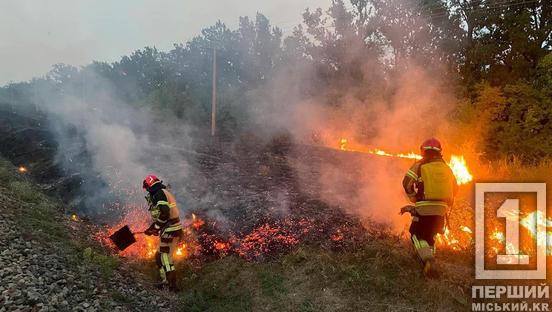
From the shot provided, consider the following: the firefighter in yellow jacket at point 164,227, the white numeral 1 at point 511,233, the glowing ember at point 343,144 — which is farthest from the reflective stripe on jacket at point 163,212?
the glowing ember at point 343,144

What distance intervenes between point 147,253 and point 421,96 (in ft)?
52.6

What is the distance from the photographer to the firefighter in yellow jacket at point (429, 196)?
235 inches

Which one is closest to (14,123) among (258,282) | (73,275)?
(73,275)

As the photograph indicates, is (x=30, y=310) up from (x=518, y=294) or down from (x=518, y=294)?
down

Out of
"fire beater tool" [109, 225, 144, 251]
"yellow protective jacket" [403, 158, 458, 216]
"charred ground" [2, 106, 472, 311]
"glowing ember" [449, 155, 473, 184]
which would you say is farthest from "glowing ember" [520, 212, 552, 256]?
"fire beater tool" [109, 225, 144, 251]

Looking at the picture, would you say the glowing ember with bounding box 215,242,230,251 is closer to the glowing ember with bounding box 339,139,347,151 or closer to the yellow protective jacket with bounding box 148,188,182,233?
the yellow protective jacket with bounding box 148,188,182,233

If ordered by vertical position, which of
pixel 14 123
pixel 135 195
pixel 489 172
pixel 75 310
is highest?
pixel 14 123

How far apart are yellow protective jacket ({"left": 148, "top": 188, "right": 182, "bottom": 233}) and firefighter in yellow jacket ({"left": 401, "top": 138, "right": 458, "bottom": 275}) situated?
4.01 metres

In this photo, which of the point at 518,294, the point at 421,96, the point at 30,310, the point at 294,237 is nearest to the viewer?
the point at 30,310

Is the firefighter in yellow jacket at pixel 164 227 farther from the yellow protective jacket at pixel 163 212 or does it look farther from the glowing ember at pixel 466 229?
the glowing ember at pixel 466 229

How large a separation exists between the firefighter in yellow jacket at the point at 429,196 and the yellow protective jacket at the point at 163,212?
4013 mm

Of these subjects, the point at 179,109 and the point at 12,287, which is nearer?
the point at 12,287

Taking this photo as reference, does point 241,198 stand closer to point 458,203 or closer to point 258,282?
point 258,282

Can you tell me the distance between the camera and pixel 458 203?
331 inches
